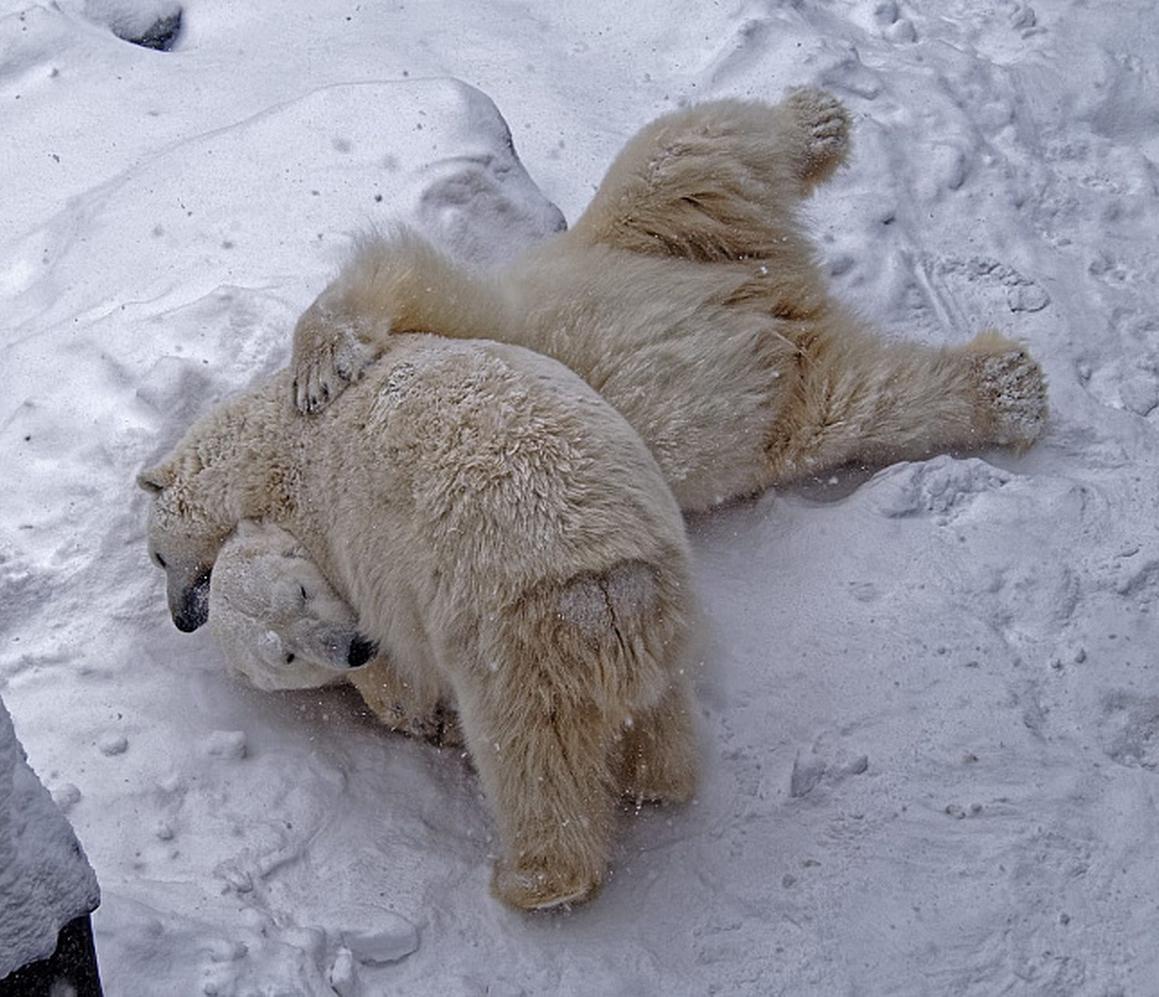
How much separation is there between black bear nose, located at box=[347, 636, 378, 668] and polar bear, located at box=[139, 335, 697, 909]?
0.02 m

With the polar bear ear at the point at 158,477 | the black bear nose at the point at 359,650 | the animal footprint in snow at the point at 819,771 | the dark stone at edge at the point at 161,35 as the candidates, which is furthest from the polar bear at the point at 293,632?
the dark stone at edge at the point at 161,35

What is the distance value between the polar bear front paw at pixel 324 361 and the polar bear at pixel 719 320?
5cm

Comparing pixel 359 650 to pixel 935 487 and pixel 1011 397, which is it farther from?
pixel 1011 397

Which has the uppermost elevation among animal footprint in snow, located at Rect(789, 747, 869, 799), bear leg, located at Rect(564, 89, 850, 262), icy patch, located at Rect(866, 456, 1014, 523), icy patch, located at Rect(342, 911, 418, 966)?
bear leg, located at Rect(564, 89, 850, 262)

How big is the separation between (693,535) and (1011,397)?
1.03 metres

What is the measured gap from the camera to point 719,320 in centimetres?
388

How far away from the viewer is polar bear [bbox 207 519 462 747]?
321 centimetres

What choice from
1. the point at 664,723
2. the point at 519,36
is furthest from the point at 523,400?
the point at 519,36

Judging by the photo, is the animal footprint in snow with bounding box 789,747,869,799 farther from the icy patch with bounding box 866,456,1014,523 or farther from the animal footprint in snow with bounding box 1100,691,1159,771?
the icy patch with bounding box 866,456,1014,523

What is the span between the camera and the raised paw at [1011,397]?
396cm

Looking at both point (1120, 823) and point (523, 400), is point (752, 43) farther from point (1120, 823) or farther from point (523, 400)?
point (1120, 823)

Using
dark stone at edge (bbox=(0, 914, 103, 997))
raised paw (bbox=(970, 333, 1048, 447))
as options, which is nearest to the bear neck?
dark stone at edge (bbox=(0, 914, 103, 997))

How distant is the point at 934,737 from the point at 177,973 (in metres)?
1.80

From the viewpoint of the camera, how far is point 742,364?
151 inches
